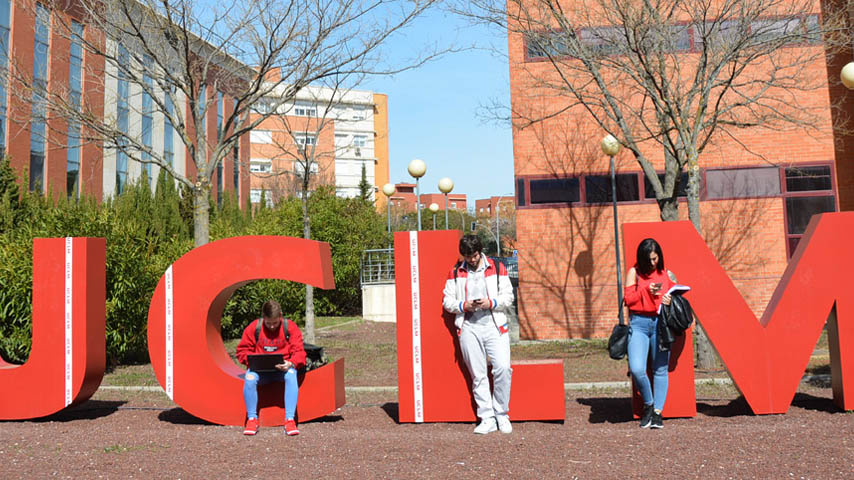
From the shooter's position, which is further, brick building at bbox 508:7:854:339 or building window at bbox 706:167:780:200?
building window at bbox 706:167:780:200

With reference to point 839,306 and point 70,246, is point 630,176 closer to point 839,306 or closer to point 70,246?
point 839,306

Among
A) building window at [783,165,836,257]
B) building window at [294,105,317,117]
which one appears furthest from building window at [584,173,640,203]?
building window at [294,105,317,117]

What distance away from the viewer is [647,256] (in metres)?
6.14

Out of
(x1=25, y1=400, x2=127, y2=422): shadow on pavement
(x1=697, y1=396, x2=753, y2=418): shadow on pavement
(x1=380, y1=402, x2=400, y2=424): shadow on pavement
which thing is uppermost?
(x1=25, y1=400, x2=127, y2=422): shadow on pavement

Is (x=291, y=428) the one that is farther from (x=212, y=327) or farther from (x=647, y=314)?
(x=647, y=314)

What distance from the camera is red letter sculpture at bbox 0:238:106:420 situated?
275 inches

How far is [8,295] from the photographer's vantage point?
36.4ft

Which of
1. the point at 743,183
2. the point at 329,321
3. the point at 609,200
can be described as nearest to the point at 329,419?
the point at 609,200

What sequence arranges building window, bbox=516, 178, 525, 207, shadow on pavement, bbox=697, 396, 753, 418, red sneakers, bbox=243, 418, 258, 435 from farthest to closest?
1. building window, bbox=516, 178, 525, 207
2. shadow on pavement, bbox=697, 396, 753, 418
3. red sneakers, bbox=243, 418, 258, 435

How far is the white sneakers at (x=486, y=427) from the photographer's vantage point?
240 inches

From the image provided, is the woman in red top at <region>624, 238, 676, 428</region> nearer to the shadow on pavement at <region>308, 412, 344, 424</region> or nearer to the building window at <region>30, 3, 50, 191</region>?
the shadow on pavement at <region>308, 412, 344, 424</region>

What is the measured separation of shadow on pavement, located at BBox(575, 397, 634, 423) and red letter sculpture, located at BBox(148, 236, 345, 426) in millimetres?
2626

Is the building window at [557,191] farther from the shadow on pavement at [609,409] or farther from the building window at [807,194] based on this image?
the shadow on pavement at [609,409]

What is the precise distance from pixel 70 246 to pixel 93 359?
1.22 m
